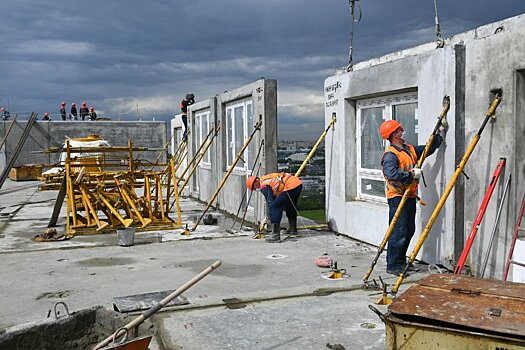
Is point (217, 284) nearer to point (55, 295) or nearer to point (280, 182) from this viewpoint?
point (55, 295)

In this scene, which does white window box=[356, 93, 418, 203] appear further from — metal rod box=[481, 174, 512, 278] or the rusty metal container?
the rusty metal container

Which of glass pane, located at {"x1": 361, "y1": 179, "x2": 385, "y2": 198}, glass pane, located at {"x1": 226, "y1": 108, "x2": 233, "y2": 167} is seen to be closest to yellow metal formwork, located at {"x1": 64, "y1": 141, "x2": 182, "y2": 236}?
glass pane, located at {"x1": 226, "y1": 108, "x2": 233, "y2": 167}

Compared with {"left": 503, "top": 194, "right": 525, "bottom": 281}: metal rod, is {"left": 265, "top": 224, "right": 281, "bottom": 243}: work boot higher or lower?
lower

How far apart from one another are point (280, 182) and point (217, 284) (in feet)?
10.5

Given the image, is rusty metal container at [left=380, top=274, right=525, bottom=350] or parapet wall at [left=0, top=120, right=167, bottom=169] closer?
rusty metal container at [left=380, top=274, right=525, bottom=350]

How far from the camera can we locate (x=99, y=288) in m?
6.56

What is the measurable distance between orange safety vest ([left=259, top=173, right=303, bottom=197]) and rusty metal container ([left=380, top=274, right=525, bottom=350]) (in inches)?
229

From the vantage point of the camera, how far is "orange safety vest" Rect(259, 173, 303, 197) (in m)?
9.41

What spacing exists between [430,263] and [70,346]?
16.0 feet

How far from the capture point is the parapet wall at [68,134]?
29.9 metres

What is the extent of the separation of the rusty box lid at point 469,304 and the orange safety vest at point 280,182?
5.73 meters

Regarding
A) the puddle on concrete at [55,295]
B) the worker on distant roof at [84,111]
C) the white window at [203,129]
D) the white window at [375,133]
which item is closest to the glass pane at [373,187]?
the white window at [375,133]

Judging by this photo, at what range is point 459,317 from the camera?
3.22m

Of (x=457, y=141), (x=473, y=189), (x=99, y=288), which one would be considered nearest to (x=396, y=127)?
(x=457, y=141)
